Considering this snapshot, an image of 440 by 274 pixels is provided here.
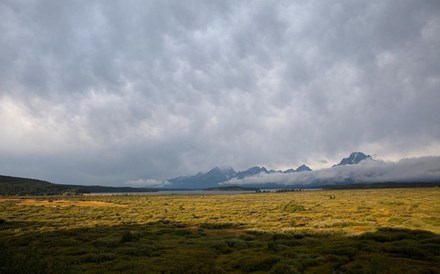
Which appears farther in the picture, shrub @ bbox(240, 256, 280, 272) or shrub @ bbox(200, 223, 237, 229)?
shrub @ bbox(200, 223, 237, 229)

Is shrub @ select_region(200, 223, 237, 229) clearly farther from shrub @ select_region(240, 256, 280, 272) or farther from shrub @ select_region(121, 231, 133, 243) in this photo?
shrub @ select_region(240, 256, 280, 272)

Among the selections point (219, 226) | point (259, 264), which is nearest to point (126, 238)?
point (219, 226)

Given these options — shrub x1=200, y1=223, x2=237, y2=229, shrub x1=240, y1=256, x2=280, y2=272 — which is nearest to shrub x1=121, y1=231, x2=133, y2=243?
shrub x1=200, y1=223, x2=237, y2=229

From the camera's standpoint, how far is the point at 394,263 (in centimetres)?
1994

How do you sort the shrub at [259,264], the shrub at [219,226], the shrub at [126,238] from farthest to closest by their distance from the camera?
1. the shrub at [219,226]
2. the shrub at [126,238]
3. the shrub at [259,264]

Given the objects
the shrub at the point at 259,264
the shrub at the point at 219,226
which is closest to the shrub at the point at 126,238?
the shrub at the point at 219,226

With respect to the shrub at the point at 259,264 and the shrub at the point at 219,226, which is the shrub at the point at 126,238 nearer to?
the shrub at the point at 219,226

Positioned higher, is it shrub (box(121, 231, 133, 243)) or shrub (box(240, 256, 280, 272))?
shrub (box(121, 231, 133, 243))

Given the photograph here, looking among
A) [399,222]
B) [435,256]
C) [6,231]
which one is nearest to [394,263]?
[435,256]

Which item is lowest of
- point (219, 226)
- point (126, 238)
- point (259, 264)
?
point (259, 264)

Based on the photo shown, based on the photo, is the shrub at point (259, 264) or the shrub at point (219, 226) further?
the shrub at point (219, 226)

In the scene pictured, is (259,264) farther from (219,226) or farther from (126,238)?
(219,226)

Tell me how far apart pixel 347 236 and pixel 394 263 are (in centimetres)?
1125

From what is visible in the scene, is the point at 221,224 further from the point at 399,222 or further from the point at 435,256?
the point at 435,256
